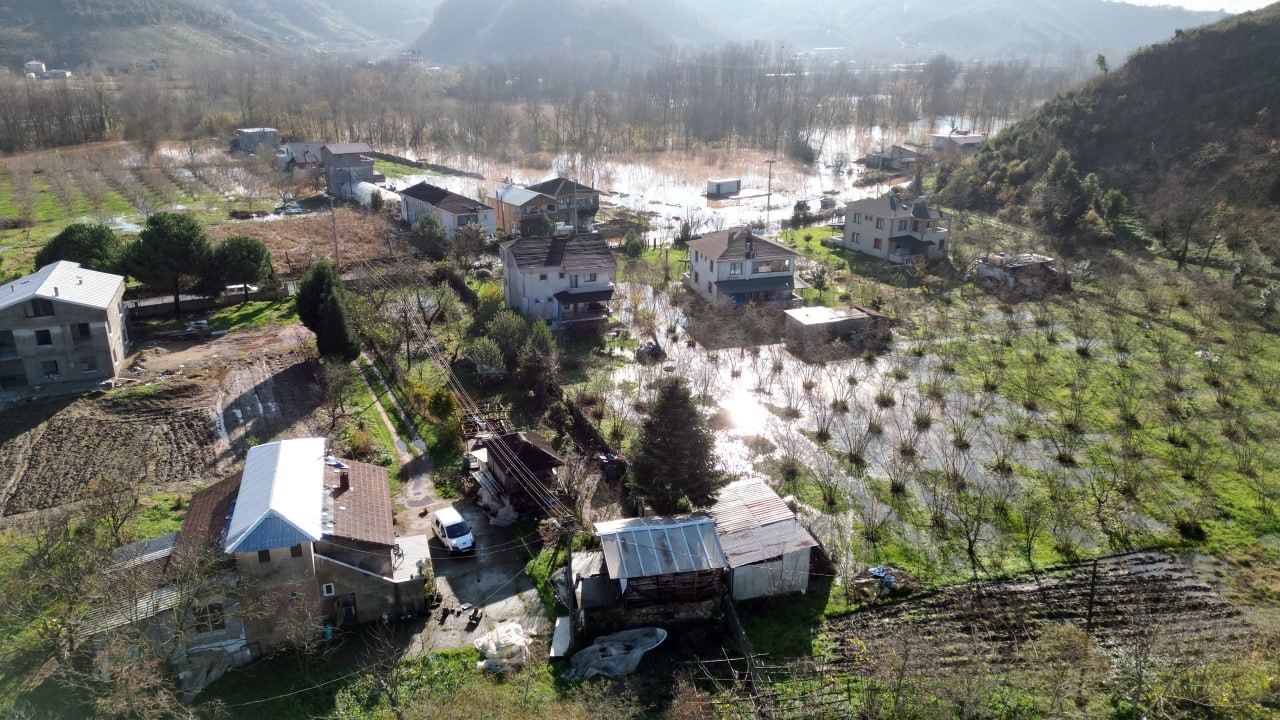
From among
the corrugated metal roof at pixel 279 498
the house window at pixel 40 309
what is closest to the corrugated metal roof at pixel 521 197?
the house window at pixel 40 309

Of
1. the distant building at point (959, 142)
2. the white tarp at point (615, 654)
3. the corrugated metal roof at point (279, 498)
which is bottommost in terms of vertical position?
the white tarp at point (615, 654)

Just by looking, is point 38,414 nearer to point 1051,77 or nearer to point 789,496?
point 789,496

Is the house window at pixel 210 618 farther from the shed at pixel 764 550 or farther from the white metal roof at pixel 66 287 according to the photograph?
the white metal roof at pixel 66 287

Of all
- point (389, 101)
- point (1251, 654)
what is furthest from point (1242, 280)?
point (389, 101)

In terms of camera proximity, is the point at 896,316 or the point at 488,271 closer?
the point at 896,316

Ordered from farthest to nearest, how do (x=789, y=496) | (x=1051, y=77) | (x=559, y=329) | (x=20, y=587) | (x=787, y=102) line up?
1. (x=1051, y=77)
2. (x=787, y=102)
3. (x=559, y=329)
4. (x=789, y=496)
5. (x=20, y=587)

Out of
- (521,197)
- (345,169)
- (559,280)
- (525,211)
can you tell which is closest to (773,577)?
(559,280)
